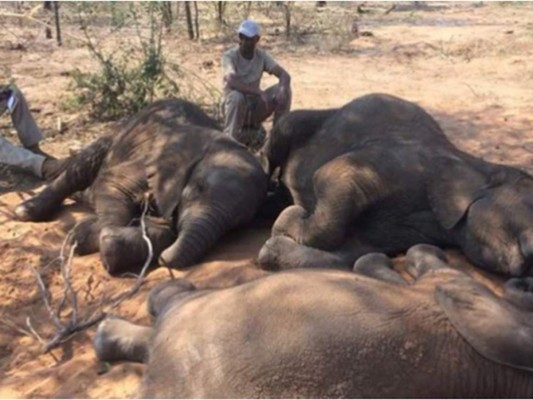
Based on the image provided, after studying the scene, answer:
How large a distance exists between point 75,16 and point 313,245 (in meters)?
14.9

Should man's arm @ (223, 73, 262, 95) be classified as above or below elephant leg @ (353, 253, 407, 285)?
above

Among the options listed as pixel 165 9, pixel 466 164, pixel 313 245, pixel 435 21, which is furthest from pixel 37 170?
pixel 435 21

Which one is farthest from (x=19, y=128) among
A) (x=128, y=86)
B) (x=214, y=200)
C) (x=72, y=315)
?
(x=72, y=315)

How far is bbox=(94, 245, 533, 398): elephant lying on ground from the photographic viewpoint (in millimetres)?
3232

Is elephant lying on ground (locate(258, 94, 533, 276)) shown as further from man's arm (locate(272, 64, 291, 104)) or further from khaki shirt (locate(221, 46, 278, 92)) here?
khaki shirt (locate(221, 46, 278, 92))

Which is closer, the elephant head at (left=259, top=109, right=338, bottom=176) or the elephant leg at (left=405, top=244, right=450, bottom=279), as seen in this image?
the elephant leg at (left=405, top=244, right=450, bottom=279)

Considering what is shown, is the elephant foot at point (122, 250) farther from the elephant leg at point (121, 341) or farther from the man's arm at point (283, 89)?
the man's arm at point (283, 89)

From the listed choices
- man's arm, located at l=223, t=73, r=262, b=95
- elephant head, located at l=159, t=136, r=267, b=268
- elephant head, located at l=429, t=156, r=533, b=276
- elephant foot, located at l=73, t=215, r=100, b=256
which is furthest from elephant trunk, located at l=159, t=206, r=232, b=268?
man's arm, located at l=223, t=73, r=262, b=95

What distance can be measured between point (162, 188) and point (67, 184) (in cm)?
115

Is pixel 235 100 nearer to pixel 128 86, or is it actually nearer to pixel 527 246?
pixel 128 86

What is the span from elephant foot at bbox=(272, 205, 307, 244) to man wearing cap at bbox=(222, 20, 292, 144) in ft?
7.68

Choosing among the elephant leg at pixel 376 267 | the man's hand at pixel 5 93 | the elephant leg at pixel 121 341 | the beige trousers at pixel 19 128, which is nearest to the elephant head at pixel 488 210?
the elephant leg at pixel 376 267

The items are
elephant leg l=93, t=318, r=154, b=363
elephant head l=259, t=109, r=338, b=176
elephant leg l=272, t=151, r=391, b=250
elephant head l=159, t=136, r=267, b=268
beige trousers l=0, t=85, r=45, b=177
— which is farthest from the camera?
beige trousers l=0, t=85, r=45, b=177

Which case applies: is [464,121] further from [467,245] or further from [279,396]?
[279,396]
